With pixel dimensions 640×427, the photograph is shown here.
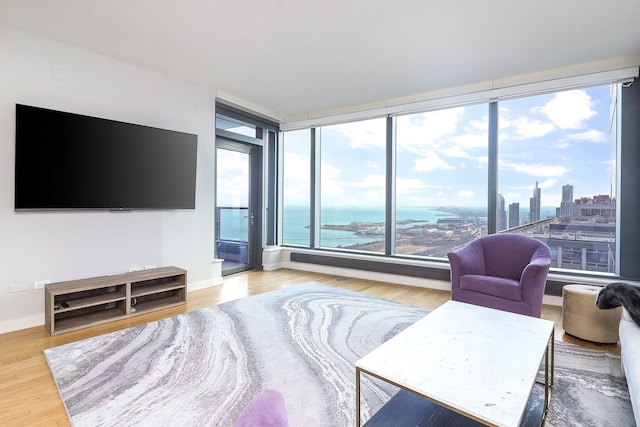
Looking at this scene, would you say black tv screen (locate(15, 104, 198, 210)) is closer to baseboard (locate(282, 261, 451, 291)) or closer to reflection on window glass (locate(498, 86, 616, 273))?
baseboard (locate(282, 261, 451, 291))

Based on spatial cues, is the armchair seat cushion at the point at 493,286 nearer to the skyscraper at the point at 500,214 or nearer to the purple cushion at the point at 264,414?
the skyscraper at the point at 500,214

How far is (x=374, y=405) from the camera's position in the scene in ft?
5.91

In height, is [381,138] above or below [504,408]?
above

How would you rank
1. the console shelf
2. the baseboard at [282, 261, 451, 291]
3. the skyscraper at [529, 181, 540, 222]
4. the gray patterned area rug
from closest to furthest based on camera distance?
the gray patterned area rug → the console shelf → the skyscraper at [529, 181, 540, 222] → the baseboard at [282, 261, 451, 291]

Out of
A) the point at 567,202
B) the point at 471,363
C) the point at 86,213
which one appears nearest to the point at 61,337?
the point at 86,213

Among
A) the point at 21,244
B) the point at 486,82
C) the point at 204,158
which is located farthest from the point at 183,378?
the point at 486,82

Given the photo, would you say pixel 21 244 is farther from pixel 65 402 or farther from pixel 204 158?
pixel 204 158

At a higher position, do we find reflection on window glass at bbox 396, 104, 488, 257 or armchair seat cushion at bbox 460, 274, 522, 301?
reflection on window glass at bbox 396, 104, 488, 257

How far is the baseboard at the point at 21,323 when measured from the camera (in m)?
2.84

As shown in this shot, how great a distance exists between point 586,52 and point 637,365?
3.18 m

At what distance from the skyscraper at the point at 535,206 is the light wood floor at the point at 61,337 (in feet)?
3.51

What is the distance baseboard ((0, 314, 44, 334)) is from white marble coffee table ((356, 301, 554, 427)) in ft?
10.6

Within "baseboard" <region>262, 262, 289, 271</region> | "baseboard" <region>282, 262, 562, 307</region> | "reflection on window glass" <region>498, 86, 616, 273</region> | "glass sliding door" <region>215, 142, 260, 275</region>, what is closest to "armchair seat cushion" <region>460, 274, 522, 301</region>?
"baseboard" <region>282, 262, 562, 307</region>

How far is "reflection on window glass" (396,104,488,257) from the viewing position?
432 centimetres
